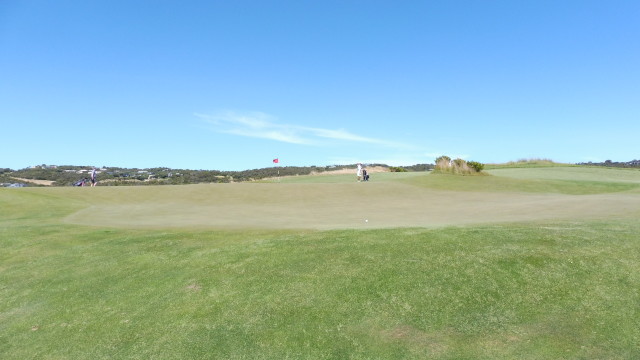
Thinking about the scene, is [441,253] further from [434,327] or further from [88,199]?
[88,199]

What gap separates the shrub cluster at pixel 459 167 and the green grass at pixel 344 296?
25.4 m

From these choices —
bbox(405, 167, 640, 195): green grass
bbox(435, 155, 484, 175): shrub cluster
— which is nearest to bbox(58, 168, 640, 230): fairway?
bbox(405, 167, 640, 195): green grass

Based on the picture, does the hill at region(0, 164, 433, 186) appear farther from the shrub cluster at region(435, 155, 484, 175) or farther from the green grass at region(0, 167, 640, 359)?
the green grass at region(0, 167, 640, 359)

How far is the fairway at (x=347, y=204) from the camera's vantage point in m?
17.4

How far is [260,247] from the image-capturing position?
41.2ft

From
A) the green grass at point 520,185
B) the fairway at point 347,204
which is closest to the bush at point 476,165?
the green grass at point 520,185

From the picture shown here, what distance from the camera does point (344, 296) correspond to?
29.8 ft

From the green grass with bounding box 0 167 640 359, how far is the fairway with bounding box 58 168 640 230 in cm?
333

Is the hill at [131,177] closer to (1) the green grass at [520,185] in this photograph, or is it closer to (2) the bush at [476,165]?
(1) the green grass at [520,185]

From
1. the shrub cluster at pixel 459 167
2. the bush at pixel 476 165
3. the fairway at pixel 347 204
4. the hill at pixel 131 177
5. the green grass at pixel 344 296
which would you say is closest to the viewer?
the green grass at pixel 344 296

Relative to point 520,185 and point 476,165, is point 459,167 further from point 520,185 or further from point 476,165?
point 520,185

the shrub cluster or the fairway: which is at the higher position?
the shrub cluster

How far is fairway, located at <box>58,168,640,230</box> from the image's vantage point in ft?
57.0

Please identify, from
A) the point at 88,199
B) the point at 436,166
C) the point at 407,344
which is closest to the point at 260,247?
the point at 407,344
